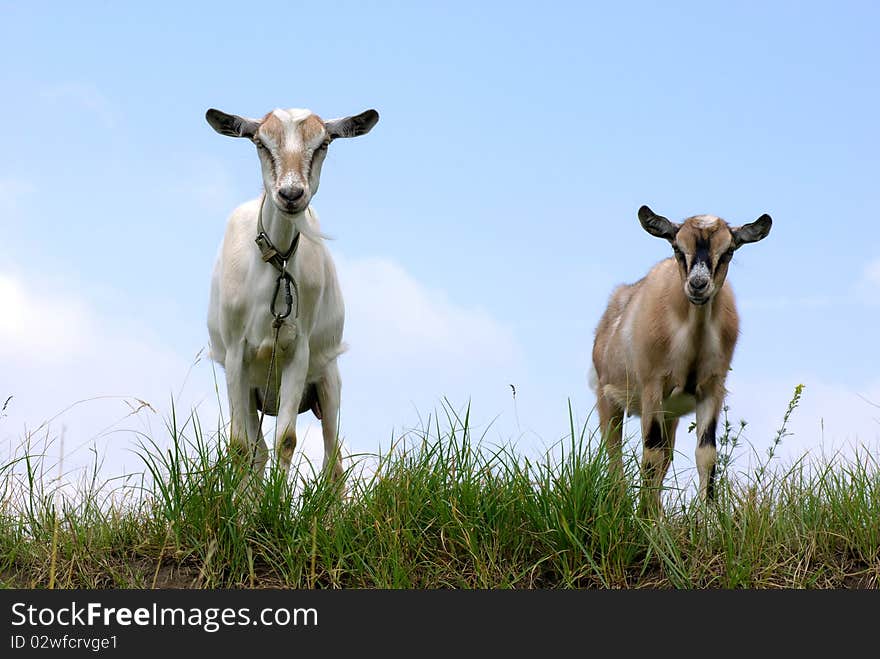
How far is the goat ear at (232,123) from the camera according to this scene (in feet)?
26.2

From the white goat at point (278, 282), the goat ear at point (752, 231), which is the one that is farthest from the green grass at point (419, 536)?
the goat ear at point (752, 231)

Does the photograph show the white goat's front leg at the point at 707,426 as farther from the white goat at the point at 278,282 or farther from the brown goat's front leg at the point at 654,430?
the white goat at the point at 278,282

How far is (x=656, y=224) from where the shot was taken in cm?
904

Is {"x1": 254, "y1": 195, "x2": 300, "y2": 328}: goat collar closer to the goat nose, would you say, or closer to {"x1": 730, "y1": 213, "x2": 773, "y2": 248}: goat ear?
the goat nose

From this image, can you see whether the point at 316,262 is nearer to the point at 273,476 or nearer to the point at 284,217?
the point at 284,217

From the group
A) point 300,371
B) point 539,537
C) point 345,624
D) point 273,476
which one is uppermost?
point 300,371

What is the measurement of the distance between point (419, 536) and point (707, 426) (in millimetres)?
3349

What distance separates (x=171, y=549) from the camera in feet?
22.7

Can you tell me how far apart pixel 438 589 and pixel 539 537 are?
2.50 ft

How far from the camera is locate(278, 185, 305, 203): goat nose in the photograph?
7.39m

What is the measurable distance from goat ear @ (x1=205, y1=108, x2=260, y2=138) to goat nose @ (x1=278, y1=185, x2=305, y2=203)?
79cm

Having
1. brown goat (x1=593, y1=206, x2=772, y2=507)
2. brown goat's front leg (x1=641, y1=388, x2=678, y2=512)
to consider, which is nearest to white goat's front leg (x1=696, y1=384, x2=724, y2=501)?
brown goat (x1=593, y1=206, x2=772, y2=507)

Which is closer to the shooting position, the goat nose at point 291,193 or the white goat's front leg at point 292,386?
the goat nose at point 291,193

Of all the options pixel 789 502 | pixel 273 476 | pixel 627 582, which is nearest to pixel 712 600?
pixel 627 582
